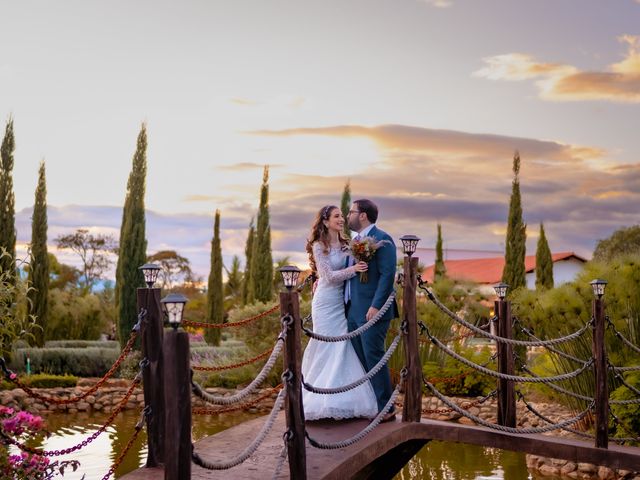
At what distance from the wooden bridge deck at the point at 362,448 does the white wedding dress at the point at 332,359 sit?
136mm

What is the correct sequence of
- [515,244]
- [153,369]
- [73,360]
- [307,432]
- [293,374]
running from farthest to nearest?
[515,244], [73,360], [307,432], [153,369], [293,374]

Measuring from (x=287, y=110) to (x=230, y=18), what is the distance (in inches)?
82.9

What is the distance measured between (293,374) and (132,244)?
17931mm

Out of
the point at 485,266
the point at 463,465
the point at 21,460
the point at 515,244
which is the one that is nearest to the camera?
the point at 21,460

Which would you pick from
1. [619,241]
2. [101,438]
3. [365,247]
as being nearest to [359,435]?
[365,247]

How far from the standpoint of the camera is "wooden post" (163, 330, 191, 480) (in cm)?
383

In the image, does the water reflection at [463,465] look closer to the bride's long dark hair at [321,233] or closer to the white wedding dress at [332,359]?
the white wedding dress at [332,359]

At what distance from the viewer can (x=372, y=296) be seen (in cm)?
672

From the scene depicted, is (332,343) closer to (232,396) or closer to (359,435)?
(359,435)

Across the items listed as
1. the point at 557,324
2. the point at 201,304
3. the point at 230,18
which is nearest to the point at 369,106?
the point at 230,18

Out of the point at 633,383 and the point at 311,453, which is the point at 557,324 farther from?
the point at 311,453

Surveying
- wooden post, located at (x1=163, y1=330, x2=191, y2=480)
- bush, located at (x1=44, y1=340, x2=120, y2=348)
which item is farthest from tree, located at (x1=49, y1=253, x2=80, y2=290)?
wooden post, located at (x1=163, y1=330, x2=191, y2=480)

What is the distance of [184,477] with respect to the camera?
3949 millimetres

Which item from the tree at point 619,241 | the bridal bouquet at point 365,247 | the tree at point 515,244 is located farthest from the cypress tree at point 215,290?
the tree at point 619,241
